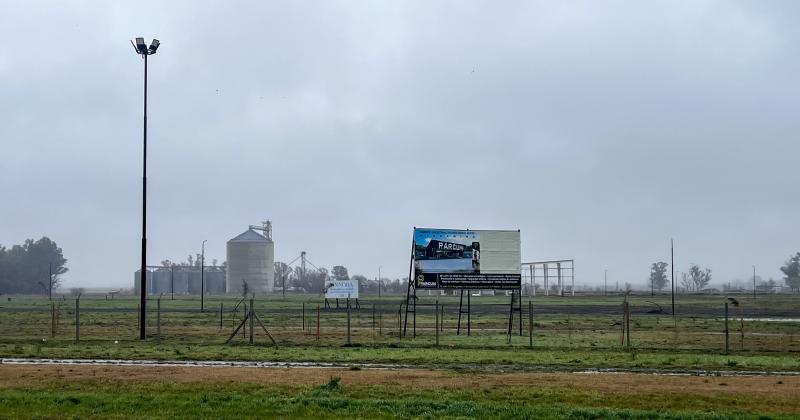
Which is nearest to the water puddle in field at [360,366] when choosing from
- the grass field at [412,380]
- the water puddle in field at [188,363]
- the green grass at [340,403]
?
the water puddle in field at [188,363]

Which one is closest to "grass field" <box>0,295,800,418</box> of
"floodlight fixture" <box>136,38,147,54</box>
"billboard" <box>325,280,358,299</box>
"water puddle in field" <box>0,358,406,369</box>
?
"water puddle in field" <box>0,358,406,369</box>

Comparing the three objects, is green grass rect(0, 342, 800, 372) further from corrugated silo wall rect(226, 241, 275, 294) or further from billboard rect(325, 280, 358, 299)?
corrugated silo wall rect(226, 241, 275, 294)

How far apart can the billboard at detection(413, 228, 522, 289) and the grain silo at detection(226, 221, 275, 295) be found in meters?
136

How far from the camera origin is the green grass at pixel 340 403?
1455cm

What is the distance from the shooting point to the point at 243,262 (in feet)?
577

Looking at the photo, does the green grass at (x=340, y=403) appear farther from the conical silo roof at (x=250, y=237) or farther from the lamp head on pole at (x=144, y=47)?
the conical silo roof at (x=250, y=237)

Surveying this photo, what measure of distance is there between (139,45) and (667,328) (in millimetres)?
30837

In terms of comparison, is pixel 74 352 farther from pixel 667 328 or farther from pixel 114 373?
pixel 667 328

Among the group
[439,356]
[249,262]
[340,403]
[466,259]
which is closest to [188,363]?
[439,356]

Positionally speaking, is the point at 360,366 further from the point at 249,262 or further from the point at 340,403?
the point at 249,262

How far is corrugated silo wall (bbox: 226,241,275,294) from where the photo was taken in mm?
175125

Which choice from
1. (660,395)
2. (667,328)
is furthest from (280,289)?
(660,395)

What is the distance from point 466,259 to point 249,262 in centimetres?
13808

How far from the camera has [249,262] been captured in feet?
576
